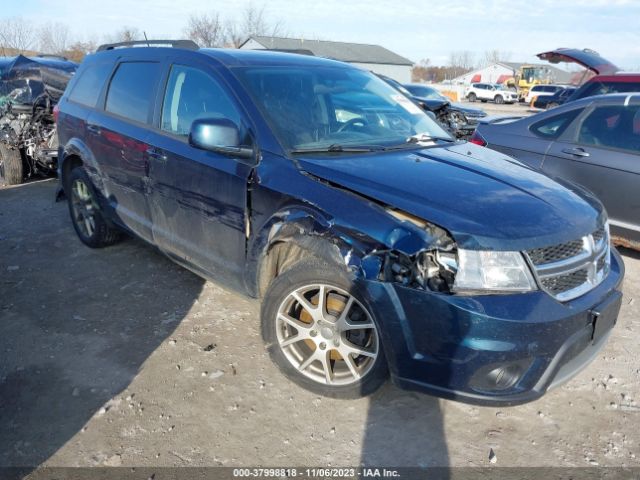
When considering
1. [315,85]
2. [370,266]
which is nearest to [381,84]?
[315,85]

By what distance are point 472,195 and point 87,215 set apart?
3.78 metres

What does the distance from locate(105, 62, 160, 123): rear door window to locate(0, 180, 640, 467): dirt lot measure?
147 cm

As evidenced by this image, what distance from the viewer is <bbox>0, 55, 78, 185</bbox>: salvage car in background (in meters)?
7.56

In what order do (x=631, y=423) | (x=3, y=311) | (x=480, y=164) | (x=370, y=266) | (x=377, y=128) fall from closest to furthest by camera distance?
(x=370, y=266)
(x=631, y=423)
(x=480, y=164)
(x=377, y=128)
(x=3, y=311)

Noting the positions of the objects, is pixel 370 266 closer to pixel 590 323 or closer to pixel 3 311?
pixel 590 323

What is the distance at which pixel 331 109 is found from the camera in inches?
133

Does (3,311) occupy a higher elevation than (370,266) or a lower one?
lower

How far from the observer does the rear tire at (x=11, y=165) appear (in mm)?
7723

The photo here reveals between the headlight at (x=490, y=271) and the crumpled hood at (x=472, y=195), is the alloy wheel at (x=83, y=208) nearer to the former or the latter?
the crumpled hood at (x=472, y=195)

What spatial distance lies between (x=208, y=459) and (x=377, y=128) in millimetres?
2233

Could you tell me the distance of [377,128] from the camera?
3.41m

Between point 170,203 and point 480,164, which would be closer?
point 480,164

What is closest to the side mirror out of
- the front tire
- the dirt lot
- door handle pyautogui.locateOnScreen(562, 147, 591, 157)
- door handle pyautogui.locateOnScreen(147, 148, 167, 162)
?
door handle pyautogui.locateOnScreen(147, 148, 167, 162)

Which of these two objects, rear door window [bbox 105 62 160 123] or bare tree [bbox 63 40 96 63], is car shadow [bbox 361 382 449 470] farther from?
bare tree [bbox 63 40 96 63]
